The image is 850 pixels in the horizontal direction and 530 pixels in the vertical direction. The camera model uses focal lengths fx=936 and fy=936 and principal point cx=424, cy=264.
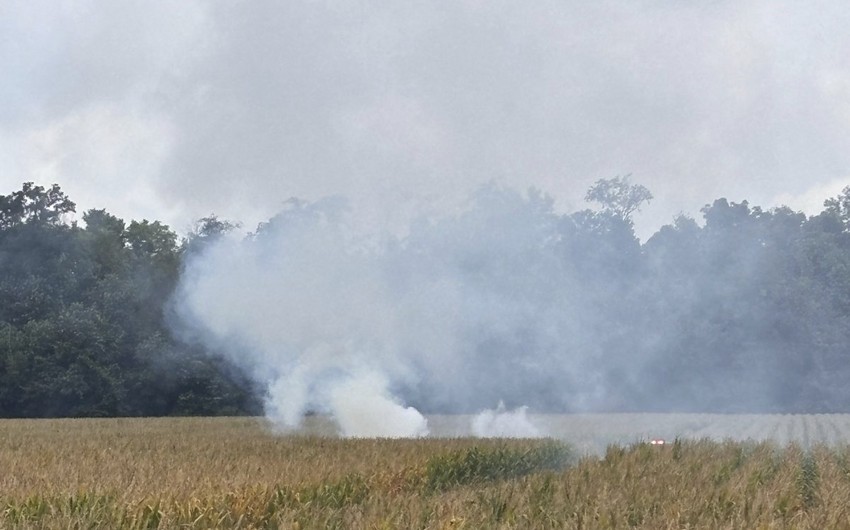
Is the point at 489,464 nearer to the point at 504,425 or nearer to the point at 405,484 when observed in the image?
the point at 405,484

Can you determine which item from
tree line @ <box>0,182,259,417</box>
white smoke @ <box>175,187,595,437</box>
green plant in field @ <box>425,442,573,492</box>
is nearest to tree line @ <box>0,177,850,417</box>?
tree line @ <box>0,182,259,417</box>

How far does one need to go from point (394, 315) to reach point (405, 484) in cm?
1837

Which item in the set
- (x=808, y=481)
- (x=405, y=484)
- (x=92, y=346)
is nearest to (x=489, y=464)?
(x=405, y=484)

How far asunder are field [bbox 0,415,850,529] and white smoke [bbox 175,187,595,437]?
5149mm

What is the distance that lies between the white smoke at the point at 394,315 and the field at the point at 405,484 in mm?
5149

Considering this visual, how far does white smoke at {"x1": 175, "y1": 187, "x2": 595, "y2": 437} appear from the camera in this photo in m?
32.0

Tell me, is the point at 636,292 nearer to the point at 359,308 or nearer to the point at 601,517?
the point at 359,308

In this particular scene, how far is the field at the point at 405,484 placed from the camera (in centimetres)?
1126

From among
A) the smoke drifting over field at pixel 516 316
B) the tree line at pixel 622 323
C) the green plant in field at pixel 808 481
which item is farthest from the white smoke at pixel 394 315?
the green plant in field at pixel 808 481

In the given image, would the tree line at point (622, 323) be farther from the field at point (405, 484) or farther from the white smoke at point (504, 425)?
the field at point (405, 484)

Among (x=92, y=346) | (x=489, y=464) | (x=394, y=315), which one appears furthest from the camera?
(x=92, y=346)

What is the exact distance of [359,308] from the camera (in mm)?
33594

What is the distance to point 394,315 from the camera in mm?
35750

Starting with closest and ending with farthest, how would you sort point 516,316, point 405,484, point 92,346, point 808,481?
point 405,484 < point 808,481 < point 516,316 < point 92,346
